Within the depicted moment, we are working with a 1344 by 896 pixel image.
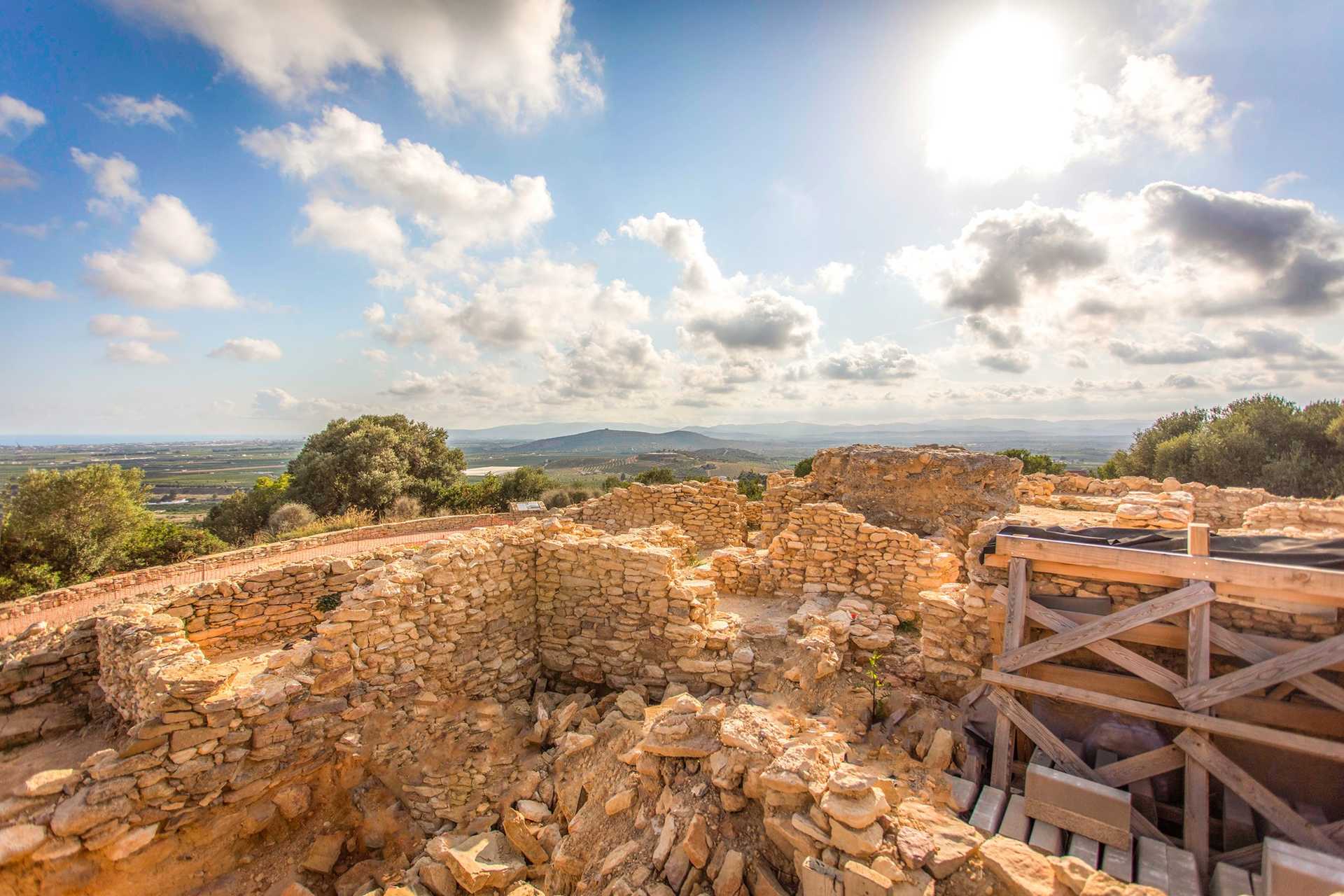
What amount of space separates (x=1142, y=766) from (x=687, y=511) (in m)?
11.5

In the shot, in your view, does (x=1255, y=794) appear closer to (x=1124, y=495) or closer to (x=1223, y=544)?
(x=1223, y=544)

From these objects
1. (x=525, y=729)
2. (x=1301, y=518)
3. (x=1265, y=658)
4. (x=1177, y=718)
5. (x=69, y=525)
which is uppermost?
(x=1301, y=518)

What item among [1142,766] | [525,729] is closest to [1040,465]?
[1142,766]

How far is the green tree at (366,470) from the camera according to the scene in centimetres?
2639

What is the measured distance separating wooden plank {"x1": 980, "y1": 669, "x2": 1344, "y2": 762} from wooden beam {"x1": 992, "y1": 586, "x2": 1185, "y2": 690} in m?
0.26

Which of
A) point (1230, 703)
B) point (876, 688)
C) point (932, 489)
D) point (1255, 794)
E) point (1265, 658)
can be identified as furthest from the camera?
point (932, 489)

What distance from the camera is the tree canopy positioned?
23797 millimetres

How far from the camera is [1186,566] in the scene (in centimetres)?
510

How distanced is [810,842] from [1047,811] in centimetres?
A: 260

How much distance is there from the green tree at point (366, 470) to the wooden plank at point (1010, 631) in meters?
26.7

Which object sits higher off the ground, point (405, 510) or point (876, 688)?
point (876, 688)

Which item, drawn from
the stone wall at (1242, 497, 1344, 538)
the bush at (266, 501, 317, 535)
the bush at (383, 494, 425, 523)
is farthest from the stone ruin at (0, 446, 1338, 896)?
the bush at (266, 501, 317, 535)

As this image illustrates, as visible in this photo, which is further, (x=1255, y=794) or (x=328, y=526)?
(x=328, y=526)

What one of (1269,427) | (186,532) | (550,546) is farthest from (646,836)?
(1269,427)
